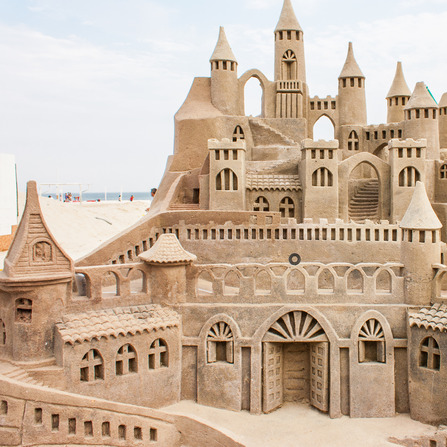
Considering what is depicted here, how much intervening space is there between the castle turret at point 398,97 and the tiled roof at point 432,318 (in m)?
16.8

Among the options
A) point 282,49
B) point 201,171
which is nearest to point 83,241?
point 201,171

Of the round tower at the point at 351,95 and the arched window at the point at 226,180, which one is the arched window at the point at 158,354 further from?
the round tower at the point at 351,95

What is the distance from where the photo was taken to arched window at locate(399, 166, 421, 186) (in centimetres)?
2178

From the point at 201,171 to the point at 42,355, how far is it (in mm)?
12098

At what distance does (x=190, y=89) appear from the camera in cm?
2731

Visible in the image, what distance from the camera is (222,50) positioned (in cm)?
2684

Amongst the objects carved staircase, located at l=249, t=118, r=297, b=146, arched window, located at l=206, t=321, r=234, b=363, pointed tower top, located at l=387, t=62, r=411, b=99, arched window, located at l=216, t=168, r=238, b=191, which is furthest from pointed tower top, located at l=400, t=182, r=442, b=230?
pointed tower top, located at l=387, t=62, r=411, b=99

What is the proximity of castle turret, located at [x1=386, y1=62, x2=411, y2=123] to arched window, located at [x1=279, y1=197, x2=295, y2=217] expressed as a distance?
11.2m

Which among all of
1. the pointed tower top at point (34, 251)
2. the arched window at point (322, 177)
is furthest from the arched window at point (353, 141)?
the pointed tower top at point (34, 251)

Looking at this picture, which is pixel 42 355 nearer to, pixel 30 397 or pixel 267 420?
pixel 30 397

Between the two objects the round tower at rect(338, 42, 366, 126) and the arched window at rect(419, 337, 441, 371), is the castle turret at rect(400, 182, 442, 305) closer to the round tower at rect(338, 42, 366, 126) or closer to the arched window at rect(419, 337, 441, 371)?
the arched window at rect(419, 337, 441, 371)

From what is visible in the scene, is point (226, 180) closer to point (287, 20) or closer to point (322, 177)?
point (322, 177)

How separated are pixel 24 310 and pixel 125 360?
3.13 metres

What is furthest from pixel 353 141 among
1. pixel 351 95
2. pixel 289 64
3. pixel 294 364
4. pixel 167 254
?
pixel 167 254
